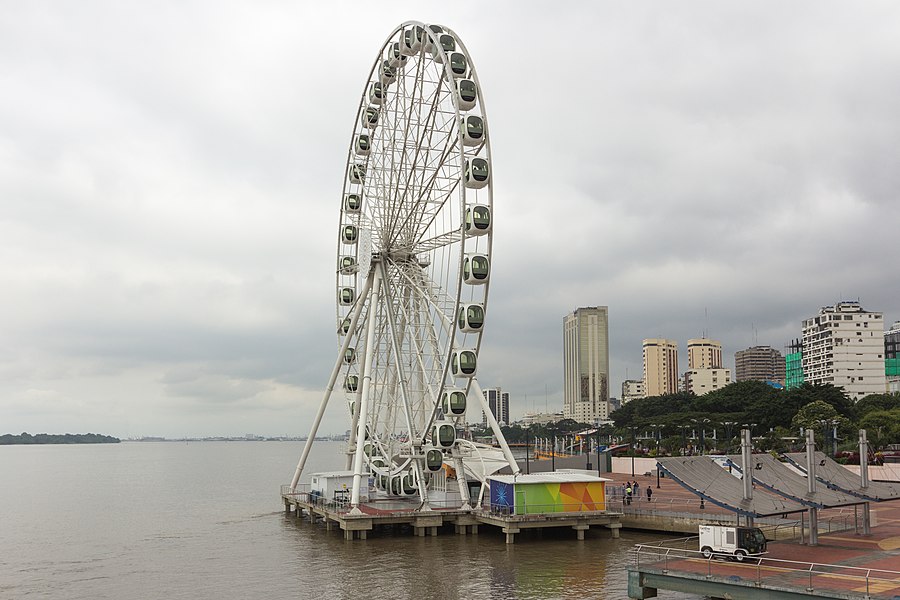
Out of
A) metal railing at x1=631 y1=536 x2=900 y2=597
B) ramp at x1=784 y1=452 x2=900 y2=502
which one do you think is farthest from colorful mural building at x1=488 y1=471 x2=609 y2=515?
metal railing at x1=631 y1=536 x2=900 y2=597

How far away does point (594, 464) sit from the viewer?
312ft

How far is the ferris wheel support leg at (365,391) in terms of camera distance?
173 ft

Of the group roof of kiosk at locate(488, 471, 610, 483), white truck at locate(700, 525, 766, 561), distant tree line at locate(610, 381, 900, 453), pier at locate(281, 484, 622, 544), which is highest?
distant tree line at locate(610, 381, 900, 453)

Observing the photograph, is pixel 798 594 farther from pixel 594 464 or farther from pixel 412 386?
pixel 594 464

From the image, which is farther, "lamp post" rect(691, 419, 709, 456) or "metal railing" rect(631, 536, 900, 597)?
"lamp post" rect(691, 419, 709, 456)

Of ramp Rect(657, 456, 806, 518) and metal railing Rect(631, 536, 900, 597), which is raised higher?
ramp Rect(657, 456, 806, 518)

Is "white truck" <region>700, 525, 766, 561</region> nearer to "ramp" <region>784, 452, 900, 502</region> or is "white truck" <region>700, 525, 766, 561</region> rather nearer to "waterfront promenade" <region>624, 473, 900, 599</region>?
"waterfront promenade" <region>624, 473, 900, 599</region>

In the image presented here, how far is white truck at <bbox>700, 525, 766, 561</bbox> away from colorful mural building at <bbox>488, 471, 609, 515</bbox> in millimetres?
19274

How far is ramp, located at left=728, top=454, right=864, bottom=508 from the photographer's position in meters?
34.7

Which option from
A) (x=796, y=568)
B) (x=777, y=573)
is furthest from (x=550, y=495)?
(x=777, y=573)

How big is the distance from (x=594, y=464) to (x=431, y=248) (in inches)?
1834

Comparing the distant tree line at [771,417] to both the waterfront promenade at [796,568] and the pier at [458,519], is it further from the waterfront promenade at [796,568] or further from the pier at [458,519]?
the waterfront promenade at [796,568]

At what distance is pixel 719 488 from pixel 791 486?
4.53 m

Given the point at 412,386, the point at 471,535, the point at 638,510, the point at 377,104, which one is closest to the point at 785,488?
the point at 638,510
